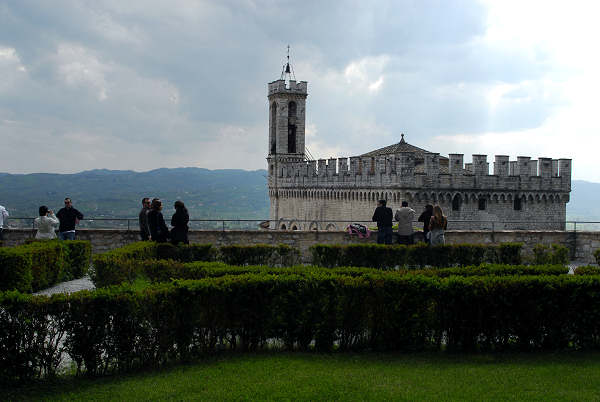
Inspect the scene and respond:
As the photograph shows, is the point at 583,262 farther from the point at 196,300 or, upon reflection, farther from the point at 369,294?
the point at 196,300

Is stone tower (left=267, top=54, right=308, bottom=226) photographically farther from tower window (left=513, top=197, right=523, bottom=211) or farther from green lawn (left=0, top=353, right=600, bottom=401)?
green lawn (left=0, top=353, right=600, bottom=401)

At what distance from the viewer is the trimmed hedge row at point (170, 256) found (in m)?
12.8

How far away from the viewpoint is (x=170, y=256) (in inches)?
615

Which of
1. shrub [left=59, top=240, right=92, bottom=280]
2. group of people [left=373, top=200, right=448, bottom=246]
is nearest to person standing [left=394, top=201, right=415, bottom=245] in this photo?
group of people [left=373, top=200, right=448, bottom=246]

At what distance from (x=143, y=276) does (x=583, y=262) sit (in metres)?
14.8

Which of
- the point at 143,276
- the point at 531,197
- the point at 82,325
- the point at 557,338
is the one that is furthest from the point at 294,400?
the point at 531,197

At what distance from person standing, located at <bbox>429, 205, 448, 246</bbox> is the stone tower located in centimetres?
3743

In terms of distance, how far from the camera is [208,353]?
8.36 meters

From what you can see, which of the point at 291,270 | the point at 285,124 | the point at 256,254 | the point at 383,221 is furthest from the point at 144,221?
the point at 285,124

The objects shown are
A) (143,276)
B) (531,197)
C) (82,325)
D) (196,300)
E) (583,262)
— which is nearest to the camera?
(82,325)

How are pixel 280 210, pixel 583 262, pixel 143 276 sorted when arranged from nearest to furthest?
1. pixel 143 276
2. pixel 583 262
3. pixel 280 210

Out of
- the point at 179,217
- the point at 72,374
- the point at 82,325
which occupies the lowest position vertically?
the point at 72,374

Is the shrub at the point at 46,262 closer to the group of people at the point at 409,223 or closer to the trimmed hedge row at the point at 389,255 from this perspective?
the trimmed hedge row at the point at 389,255

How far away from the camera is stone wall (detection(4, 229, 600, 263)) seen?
63.8 ft
